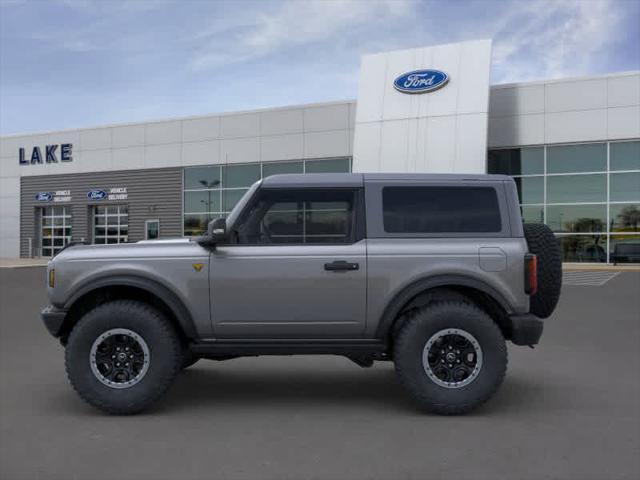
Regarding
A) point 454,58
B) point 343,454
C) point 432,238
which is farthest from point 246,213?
point 454,58

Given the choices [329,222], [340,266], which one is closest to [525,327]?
[340,266]

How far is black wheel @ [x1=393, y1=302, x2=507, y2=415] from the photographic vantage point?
16.5 feet

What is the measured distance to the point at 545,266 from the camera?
5.50 m

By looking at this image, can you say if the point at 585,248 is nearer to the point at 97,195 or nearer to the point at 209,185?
the point at 209,185

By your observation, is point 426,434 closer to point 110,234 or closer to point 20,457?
point 20,457

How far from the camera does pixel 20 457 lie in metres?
4.08

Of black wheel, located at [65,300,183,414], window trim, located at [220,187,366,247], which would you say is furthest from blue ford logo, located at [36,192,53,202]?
window trim, located at [220,187,366,247]

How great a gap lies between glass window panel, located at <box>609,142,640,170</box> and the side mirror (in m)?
24.9

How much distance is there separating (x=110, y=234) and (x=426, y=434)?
1395 inches

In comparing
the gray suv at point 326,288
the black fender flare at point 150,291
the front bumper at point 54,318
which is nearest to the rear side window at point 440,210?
the gray suv at point 326,288

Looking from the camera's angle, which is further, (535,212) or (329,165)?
(329,165)

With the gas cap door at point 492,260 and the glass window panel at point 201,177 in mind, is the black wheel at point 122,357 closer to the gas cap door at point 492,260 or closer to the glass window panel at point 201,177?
the gas cap door at point 492,260

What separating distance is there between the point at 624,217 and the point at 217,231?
24.9 m

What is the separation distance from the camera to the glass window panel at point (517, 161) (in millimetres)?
27625
